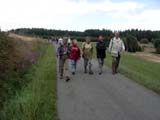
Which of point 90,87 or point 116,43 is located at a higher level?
point 116,43

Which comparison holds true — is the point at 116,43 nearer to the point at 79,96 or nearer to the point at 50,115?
the point at 79,96

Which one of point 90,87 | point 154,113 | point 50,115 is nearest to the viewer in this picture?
point 50,115

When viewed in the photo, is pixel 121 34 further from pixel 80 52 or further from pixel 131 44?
pixel 80 52

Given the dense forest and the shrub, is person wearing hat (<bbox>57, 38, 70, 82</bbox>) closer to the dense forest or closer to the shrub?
the shrub

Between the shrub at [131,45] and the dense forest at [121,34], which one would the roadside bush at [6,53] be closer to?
the shrub at [131,45]

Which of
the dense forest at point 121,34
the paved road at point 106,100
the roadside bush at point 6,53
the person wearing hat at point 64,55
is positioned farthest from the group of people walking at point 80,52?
the dense forest at point 121,34

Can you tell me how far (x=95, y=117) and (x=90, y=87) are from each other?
5695 millimetres

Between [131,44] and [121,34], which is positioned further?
[121,34]

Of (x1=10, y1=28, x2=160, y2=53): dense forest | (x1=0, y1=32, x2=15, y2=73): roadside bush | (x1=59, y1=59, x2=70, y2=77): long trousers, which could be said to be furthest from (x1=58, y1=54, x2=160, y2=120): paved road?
(x1=10, y1=28, x2=160, y2=53): dense forest

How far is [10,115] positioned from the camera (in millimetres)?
11555

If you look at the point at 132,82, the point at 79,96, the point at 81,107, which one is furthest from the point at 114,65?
the point at 81,107

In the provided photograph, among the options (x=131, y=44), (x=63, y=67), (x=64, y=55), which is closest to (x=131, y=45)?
(x=131, y=44)

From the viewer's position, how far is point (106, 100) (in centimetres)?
1373

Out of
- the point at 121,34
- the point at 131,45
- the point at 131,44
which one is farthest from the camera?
the point at 121,34
